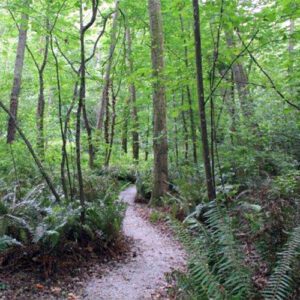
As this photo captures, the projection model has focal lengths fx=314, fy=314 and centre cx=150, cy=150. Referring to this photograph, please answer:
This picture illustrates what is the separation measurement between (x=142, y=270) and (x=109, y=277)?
54 cm

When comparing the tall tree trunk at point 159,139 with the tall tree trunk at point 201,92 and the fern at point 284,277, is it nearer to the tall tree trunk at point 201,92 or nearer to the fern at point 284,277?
the tall tree trunk at point 201,92

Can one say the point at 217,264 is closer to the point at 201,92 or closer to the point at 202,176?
the point at 201,92

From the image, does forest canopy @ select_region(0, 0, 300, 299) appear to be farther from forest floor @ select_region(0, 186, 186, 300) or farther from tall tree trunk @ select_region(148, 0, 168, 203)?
forest floor @ select_region(0, 186, 186, 300)

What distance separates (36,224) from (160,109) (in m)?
5.11

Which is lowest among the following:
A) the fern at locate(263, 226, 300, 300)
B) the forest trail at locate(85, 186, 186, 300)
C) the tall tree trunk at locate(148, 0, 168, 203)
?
the forest trail at locate(85, 186, 186, 300)

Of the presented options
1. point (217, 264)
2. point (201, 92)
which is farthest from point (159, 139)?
point (217, 264)

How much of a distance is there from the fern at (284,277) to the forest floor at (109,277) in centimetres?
107

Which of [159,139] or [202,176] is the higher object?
[159,139]

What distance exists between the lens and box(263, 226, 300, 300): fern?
274 centimetres

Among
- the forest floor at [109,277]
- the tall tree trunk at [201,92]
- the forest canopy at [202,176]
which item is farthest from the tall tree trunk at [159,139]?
the tall tree trunk at [201,92]

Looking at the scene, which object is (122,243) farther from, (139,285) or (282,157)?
(282,157)

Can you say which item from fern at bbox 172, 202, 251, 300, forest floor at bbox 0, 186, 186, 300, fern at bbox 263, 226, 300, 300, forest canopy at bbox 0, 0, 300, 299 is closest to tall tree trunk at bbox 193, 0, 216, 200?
forest canopy at bbox 0, 0, 300, 299

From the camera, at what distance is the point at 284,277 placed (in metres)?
2.83

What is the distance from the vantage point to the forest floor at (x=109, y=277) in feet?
12.6
